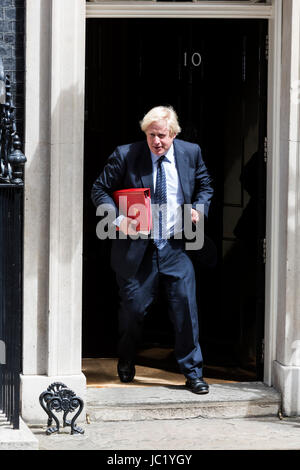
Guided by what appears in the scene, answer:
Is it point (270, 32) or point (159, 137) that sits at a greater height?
point (270, 32)

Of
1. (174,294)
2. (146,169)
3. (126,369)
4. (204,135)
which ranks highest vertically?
(204,135)

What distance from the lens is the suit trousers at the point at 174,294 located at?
827 centimetres

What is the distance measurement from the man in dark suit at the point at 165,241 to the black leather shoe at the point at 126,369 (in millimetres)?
348

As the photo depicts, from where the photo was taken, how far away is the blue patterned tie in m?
8.21

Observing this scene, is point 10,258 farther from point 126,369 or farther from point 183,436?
point 126,369

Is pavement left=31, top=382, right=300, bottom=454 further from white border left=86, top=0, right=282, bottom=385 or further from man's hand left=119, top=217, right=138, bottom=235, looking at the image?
man's hand left=119, top=217, right=138, bottom=235

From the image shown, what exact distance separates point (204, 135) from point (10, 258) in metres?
2.89

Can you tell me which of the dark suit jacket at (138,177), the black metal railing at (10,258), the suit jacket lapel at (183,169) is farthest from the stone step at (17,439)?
the suit jacket lapel at (183,169)

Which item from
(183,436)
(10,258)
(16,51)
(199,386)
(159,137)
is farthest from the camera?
(199,386)

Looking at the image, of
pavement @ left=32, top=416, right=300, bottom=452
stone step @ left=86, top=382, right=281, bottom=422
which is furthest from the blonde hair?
pavement @ left=32, top=416, right=300, bottom=452

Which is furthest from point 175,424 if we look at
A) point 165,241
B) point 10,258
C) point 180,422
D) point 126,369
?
point 10,258

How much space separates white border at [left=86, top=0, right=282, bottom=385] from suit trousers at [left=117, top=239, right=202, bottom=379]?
590mm

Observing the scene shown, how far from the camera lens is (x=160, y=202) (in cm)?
820

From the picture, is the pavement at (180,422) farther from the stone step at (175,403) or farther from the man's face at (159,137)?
the man's face at (159,137)
